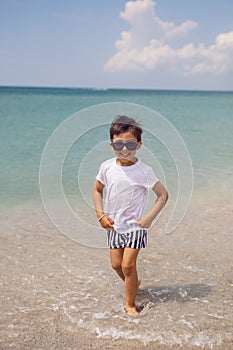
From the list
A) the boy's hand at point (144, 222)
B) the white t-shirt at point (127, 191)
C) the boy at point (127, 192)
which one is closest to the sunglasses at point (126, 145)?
the boy at point (127, 192)

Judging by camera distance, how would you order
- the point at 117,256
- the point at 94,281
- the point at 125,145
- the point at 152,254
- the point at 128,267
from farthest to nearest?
the point at 152,254 < the point at 94,281 < the point at 117,256 < the point at 128,267 < the point at 125,145

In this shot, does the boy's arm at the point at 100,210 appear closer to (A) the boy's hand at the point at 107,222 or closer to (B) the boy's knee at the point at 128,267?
(A) the boy's hand at the point at 107,222

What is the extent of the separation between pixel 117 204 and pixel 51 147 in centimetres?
80

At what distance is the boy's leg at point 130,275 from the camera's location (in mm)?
3213

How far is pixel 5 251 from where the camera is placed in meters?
4.75

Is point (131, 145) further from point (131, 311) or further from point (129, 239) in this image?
point (131, 311)

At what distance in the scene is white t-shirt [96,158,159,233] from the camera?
10.4ft

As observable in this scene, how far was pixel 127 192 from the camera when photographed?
317 cm

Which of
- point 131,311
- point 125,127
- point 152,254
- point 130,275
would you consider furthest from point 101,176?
point 152,254

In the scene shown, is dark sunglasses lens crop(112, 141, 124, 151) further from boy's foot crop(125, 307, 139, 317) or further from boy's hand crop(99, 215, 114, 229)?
boy's foot crop(125, 307, 139, 317)

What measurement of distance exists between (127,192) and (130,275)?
56 centimetres

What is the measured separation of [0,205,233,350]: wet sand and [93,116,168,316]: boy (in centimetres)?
53

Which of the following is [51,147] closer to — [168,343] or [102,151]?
[102,151]

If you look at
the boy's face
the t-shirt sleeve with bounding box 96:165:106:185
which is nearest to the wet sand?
the t-shirt sleeve with bounding box 96:165:106:185
